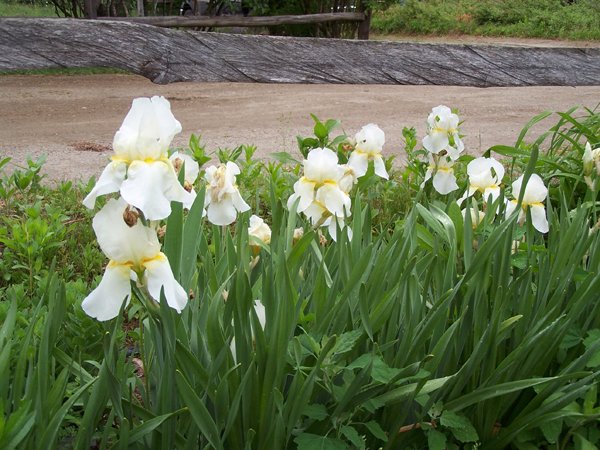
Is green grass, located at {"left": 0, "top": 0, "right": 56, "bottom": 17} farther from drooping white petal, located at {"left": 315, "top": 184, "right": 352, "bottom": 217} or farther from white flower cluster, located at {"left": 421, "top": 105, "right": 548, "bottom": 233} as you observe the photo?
drooping white petal, located at {"left": 315, "top": 184, "right": 352, "bottom": 217}

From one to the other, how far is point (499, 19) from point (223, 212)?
46.5ft

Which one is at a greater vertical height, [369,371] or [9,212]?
[369,371]

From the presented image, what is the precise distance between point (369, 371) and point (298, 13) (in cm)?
770

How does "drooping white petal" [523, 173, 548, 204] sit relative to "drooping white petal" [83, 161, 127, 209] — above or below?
below

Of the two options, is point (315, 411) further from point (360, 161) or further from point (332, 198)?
point (360, 161)

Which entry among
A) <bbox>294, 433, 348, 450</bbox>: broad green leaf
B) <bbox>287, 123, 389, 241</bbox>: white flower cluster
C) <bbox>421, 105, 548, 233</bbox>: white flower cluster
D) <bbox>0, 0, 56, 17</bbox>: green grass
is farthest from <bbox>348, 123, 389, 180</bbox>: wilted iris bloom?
<bbox>0, 0, 56, 17</bbox>: green grass

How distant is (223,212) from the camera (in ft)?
4.72

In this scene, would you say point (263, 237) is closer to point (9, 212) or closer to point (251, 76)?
point (9, 212)

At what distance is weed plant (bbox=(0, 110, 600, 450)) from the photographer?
1.21 m

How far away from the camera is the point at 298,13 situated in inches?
332

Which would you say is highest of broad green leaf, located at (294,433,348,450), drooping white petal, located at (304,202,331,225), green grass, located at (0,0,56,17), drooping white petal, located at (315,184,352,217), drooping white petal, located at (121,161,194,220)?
drooping white petal, located at (121,161,194,220)

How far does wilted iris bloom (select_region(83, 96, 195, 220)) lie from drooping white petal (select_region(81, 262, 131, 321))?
107 millimetres

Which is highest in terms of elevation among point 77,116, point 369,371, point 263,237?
point 263,237

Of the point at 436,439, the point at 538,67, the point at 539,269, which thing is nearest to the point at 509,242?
the point at 539,269
